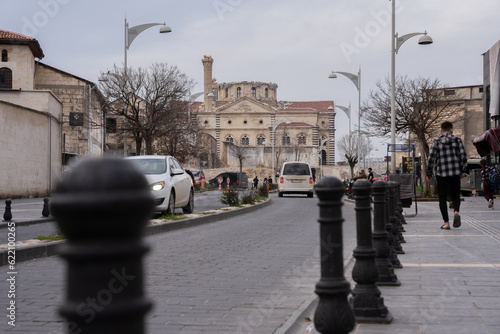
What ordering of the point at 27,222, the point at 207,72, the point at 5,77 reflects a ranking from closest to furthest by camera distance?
the point at 27,222 → the point at 5,77 → the point at 207,72

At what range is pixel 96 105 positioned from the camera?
49.2 metres

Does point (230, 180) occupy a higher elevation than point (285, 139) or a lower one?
lower

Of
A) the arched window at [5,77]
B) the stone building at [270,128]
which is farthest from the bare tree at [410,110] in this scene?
the stone building at [270,128]

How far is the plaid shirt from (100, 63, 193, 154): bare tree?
95.3 ft

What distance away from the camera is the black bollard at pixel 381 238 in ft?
18.4

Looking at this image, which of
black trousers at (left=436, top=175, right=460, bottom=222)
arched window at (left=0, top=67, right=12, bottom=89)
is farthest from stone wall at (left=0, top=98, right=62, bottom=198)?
black trousers at (left=436, top=175, right=460, bottom=222)

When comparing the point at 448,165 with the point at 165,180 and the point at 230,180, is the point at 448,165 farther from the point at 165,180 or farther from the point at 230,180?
the point at 230,180

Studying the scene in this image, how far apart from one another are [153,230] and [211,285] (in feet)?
19.6

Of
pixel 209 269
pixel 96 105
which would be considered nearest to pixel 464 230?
pixel 209 269

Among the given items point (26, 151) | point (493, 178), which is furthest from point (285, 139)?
point (493, 178)

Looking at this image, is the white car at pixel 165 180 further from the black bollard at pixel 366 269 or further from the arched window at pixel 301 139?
the arched window at pixel 301 139

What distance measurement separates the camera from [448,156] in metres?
10.8

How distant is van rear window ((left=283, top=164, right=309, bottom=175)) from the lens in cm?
3359

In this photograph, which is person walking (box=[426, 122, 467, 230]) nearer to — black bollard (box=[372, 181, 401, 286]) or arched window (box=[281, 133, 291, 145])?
black bollard (box=[372, 181, 401, 286])
